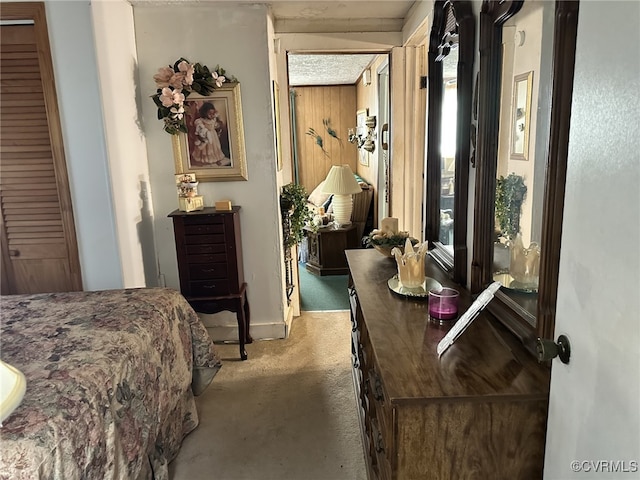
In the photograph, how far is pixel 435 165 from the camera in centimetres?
216

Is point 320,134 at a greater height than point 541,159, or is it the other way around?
point 320,134

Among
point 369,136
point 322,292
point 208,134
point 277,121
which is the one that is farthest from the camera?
point 369,136

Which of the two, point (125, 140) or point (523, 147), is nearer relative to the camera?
point (523, 147)

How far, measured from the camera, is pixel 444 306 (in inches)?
57.4

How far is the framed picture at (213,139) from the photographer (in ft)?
9.30

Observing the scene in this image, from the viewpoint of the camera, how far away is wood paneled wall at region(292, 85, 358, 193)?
6566 mm

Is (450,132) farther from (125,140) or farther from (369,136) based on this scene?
(369,136)

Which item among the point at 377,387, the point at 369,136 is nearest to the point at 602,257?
the point at 377,387

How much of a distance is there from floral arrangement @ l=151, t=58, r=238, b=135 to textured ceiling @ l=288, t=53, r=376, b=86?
119 cm

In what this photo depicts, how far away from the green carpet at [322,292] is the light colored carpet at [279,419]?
71cm

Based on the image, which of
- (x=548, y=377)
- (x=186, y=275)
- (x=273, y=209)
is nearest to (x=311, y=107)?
(x=273, y=209)

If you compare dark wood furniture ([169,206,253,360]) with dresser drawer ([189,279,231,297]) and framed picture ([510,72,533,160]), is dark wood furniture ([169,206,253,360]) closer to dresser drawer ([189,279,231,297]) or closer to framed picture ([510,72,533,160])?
dresser drawer ([189,279,231,297])

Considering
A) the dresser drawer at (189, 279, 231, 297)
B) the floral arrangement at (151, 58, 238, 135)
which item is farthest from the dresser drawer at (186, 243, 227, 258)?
the floral arrangement at (151, 58, 238, 135)
